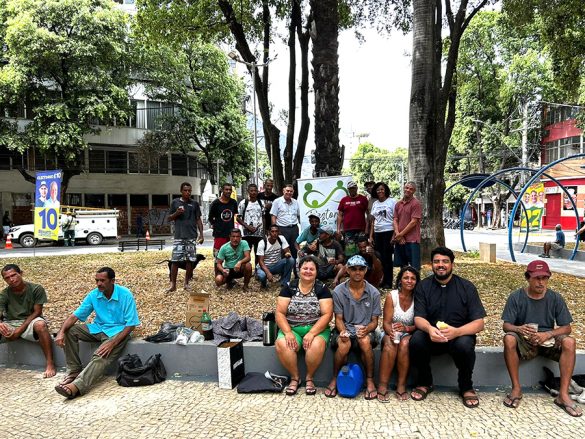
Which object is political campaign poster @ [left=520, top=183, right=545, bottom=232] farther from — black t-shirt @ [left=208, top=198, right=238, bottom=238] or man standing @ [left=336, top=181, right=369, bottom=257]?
black t-shirt @ [left=208, top=198, right=238, bottom=238]

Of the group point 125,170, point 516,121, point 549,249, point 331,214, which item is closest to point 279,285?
point 331,214

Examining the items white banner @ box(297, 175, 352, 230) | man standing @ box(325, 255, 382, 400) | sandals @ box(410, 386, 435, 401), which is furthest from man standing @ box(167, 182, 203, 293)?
sandals @ box(410, 386, 435, 401)

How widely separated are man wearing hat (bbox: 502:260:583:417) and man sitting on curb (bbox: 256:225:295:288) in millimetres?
3980

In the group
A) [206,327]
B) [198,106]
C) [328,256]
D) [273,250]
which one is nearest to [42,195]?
[273,250]

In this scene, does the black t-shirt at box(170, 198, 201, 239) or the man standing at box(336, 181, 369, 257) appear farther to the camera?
the black t-shirt at box(170, 198, 201, 239)

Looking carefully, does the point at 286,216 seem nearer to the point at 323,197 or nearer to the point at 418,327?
the point at 323,197

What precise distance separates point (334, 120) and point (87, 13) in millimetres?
19372

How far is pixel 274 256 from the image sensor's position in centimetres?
780

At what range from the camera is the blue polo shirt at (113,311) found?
192 inches

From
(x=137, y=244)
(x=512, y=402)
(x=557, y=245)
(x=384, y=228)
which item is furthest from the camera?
(x=137, y=244)

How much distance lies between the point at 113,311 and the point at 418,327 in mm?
3126

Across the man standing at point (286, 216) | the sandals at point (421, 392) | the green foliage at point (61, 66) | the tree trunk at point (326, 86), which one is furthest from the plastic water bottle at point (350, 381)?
the green foliage at point (61, 66)

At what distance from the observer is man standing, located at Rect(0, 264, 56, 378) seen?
506cm

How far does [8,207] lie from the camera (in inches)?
1148
